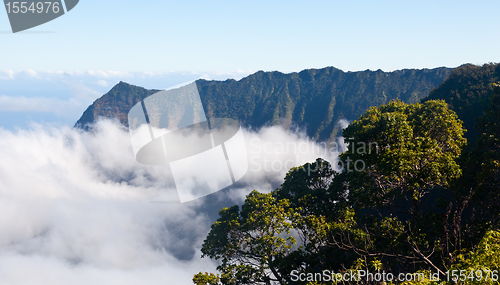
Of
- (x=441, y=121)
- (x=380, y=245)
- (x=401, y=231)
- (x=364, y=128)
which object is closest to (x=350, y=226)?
(x=380, y=245)

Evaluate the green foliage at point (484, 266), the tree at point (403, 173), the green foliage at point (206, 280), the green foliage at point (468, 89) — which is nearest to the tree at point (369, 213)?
the tree at point (403, 173)

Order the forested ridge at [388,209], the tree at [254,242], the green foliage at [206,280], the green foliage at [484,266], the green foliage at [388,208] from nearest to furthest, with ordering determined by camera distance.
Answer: the green foliage at [484,266] < the forested ridge at [388,209] < the green foliage at [388,208] < the green foliage at [206,280] < the tree at [254,242]

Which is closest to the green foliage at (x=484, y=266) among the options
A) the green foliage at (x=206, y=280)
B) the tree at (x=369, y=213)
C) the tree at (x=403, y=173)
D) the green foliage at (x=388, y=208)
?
the tree at (x=369, y=213)

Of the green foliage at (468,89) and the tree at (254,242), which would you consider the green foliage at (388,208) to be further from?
the green foliage at (468,89)

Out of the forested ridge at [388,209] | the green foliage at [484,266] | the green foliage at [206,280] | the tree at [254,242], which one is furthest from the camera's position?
the tree at [254,242]

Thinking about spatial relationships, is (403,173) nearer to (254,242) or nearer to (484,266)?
(484,266)

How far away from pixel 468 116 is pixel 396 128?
150ft

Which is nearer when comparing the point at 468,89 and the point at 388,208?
the point at 388,208

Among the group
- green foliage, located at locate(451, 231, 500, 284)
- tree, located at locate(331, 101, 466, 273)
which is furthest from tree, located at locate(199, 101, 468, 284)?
green foliage, located at locate(451, 231, 500, 284)

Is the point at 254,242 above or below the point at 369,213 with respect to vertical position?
below

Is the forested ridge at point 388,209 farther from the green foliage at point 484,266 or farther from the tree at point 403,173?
the green foliage at point 484,266

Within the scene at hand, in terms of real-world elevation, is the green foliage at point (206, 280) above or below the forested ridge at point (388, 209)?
below

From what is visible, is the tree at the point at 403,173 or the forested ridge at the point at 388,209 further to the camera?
the tree at the point at 403,173

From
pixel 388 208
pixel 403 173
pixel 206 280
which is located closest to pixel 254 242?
pixel 206 280
